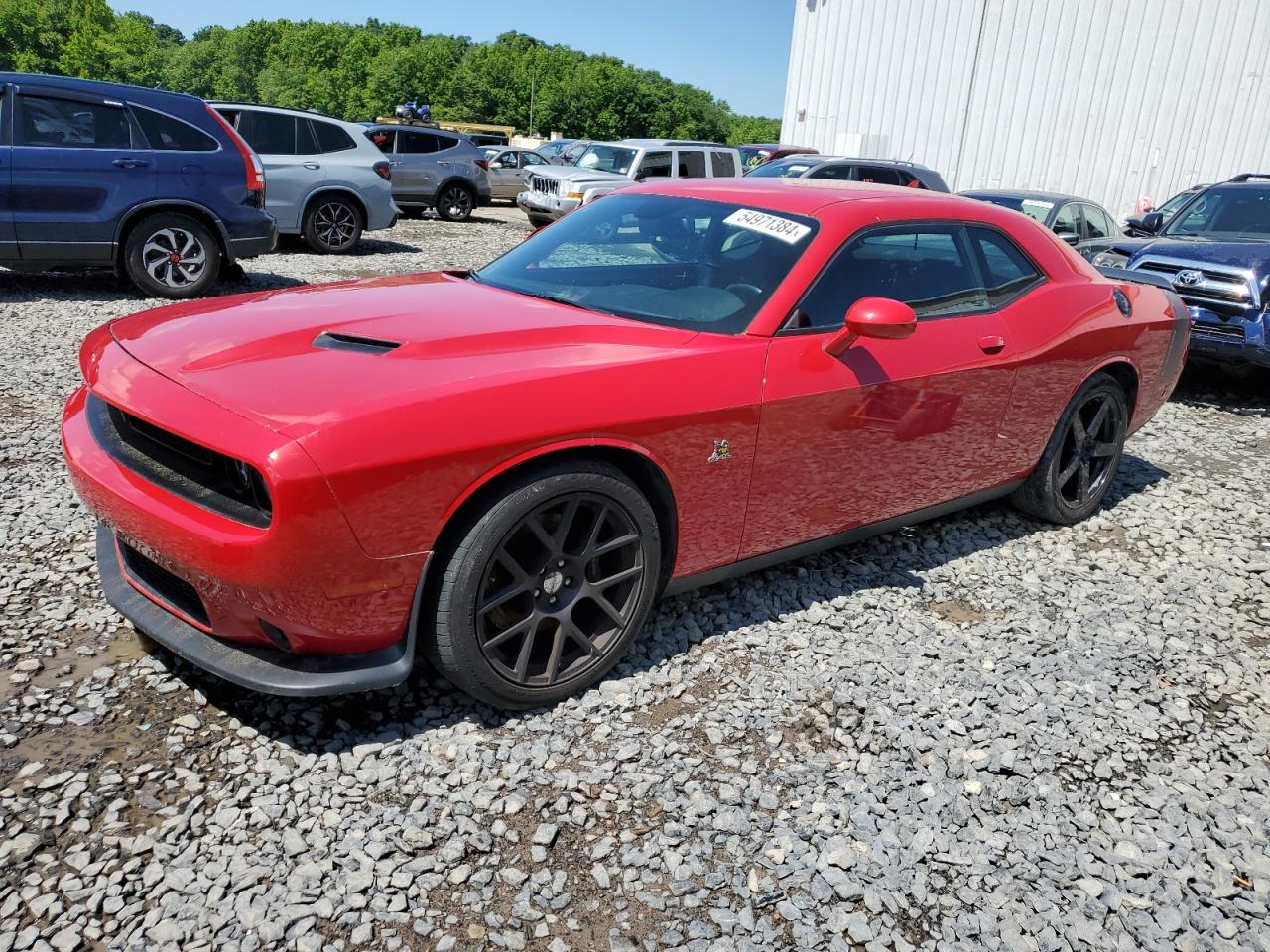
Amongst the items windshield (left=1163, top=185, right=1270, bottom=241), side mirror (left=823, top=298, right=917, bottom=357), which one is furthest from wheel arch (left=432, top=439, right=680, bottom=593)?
windshield (left=1163, top=185, right=1270, bottom=241)

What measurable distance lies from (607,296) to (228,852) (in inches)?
84.4

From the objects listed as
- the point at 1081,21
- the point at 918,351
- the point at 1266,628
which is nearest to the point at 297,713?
the point at 918,351

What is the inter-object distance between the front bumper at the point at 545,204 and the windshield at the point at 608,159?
3.54 ft

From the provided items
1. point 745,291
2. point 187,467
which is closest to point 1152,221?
point 745,291

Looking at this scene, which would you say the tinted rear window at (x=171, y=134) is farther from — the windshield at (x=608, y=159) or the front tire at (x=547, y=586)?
the windshield at (x=608, y=159)

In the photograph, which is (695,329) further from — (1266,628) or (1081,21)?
(1081,21)

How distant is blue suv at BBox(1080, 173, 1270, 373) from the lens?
7453mm

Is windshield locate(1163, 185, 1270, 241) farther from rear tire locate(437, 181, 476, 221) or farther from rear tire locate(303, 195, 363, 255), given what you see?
rear tire locate(437, 181, 476, 221)

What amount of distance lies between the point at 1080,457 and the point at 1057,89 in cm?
1836

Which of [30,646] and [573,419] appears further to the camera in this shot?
[30,646]

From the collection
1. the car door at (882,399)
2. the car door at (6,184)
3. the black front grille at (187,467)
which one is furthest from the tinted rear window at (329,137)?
the black front grille at (187,467)

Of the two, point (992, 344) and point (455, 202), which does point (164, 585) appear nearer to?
point (992, 344)

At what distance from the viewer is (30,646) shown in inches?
123

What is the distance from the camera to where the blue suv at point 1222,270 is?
745 cm
